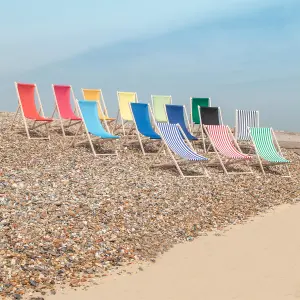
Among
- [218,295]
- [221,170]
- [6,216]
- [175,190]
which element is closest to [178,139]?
[221,170]

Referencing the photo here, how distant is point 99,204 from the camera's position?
5359 millimetres

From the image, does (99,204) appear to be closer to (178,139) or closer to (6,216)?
(6,216)

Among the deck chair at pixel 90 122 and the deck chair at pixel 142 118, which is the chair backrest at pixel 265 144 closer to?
the deck chair at pixel 142 118

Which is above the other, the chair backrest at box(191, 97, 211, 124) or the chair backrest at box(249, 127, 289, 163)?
the chair backrest at box(191, 97, 211, 124)

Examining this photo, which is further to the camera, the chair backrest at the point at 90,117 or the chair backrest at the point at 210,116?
the chair backrest at the point at 210,116

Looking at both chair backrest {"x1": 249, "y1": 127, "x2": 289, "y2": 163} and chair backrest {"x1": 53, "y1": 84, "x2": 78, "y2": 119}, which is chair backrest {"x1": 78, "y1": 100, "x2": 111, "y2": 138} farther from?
chair backrest {"x1": 249, "y1": 127, "x2": 289, "y2": 163}

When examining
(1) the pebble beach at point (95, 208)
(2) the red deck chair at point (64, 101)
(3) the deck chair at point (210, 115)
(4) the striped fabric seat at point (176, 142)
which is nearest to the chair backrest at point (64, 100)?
(2) the red deck chair at point (64, 101)

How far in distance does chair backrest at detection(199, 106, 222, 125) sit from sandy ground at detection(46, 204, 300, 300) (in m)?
4.97

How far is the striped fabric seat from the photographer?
7.78 metres

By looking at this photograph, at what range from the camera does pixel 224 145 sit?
8828 millimetres

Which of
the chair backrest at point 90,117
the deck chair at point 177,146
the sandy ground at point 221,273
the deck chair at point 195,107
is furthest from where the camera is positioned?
the deck chair at point 195,107

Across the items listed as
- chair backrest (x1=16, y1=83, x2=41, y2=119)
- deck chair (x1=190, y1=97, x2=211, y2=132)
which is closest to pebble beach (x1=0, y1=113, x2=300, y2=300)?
chair backrest (x1=16, y1=83, x2=41, y2=119)

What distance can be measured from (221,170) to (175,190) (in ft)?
6.97

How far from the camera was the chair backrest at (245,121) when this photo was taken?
1013cm
